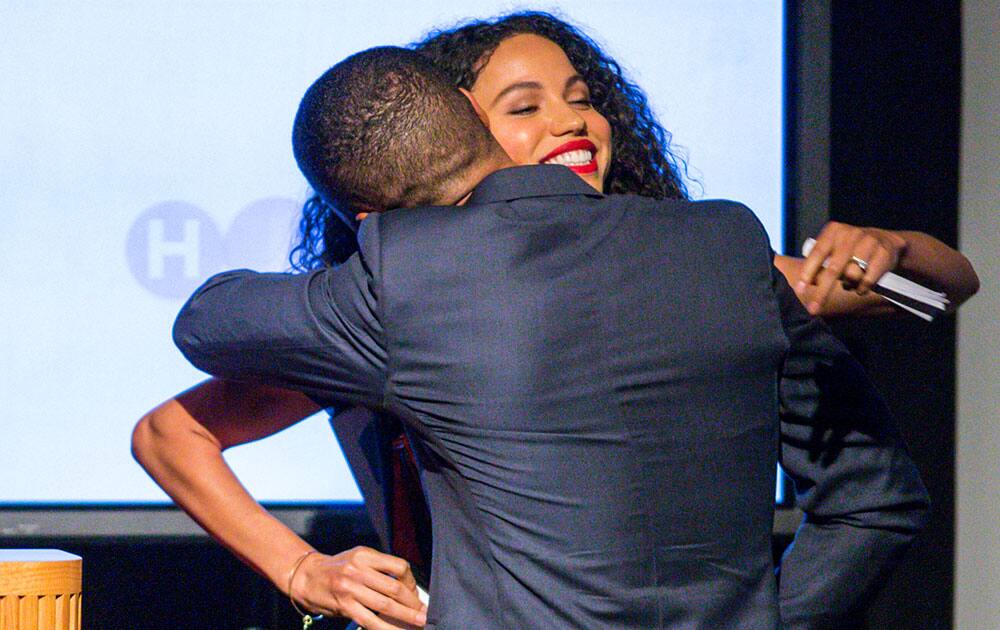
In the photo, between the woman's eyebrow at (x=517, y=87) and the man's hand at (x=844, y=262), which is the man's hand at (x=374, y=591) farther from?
the woman's eyebrow at (x=517, y=87)

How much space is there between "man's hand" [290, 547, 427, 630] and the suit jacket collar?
1.28ft

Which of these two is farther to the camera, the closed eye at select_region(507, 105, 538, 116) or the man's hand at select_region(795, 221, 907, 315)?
the closed eye at select_region(507, 105, 538, 116)

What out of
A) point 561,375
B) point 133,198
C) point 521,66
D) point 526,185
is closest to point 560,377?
point 561,375

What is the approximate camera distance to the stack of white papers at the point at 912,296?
1.03 metres

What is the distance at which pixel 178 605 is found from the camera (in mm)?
2250

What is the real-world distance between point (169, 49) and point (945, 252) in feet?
4.93

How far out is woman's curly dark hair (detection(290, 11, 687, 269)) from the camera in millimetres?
1627

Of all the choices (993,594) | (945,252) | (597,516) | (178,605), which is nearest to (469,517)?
(597,516)

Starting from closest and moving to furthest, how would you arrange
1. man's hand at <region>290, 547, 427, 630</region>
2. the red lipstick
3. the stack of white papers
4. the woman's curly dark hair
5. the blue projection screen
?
Result: the stack of white papers < man's hand at <region>290, 547, 427, 630</region> < the red lipstick < the woman's curly dark hair < the blue projection screen

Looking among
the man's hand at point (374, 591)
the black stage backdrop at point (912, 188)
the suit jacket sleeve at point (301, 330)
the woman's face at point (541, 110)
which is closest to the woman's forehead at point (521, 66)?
the woman's face at point (541, 110)

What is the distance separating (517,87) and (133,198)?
939 mm

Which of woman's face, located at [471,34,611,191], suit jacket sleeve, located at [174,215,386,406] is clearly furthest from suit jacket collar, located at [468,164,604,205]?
woman's face, located at [471,34,611,191]

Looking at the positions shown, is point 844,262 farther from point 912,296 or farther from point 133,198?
point 133,198

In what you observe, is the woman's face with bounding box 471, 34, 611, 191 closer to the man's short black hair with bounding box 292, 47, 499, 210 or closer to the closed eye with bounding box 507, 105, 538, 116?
the closed eye with bounding box 507, 105, 538, 116
